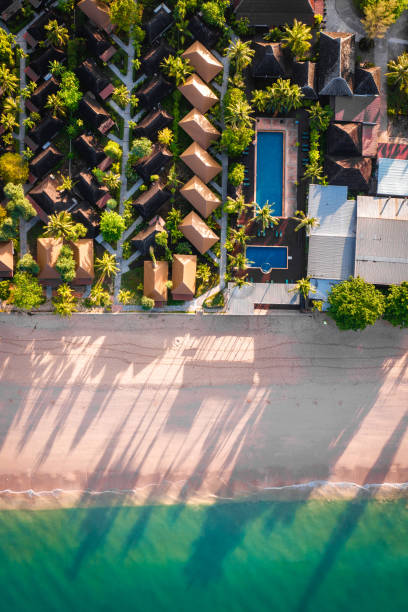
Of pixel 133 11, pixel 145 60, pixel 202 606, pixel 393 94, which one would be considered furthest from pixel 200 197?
pixel 202 606

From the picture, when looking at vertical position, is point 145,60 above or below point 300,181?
above

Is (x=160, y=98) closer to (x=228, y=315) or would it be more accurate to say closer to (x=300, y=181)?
(x=300, y=181)

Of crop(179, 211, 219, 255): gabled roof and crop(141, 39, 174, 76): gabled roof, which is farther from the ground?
crop(141, 39, 174, 76): gabled roof

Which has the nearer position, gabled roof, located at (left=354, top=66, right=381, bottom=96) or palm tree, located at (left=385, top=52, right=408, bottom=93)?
gabled roof, located at (left=354, top=66, right=381, bottom=96)

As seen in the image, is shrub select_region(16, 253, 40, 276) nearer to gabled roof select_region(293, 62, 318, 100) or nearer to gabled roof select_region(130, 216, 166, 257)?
gabled roof select_region(130, 216, 166, 257)

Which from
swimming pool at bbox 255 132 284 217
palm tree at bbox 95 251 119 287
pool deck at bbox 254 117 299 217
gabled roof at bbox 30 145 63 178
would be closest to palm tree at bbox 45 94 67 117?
gabled roof at bbox 30 145 63 178

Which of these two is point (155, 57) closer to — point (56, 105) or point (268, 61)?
point (56, 105)

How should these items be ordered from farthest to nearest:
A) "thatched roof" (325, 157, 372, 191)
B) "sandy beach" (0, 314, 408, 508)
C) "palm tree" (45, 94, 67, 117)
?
"sandy beach" (0, 314, 408, 508)
"thatched roof" (325, 157, 372, 191)
"palm tree" (45, 94, 67, 117)
